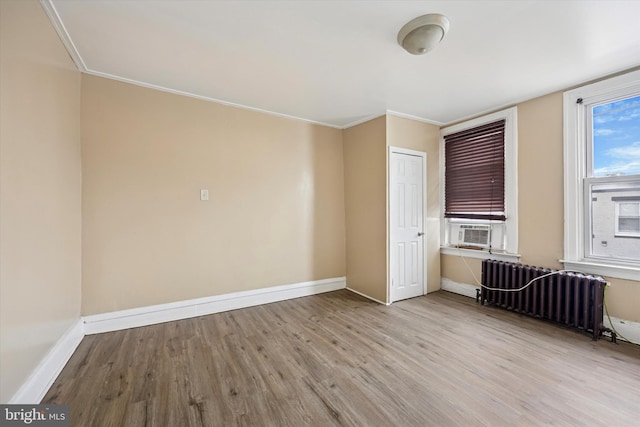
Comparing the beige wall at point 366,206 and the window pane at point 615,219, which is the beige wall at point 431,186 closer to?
the beige wall at point 366,206

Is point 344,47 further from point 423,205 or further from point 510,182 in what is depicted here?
point 510,182

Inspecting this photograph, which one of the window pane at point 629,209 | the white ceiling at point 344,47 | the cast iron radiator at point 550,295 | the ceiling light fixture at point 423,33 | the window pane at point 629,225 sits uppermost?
the white ceiling at point 344,47

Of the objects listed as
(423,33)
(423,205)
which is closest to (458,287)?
(423,205)

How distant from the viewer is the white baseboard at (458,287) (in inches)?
151

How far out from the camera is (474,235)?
150 inches

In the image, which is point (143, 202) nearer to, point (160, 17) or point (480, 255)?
point (160, 17)

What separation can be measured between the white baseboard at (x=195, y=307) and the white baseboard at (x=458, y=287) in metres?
1.85

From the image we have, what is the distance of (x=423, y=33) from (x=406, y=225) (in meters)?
2.45

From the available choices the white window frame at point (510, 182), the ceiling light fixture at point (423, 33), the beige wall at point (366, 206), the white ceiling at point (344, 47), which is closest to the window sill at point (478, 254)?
the white window frame at point (510, 182)

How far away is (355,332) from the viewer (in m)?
2.78

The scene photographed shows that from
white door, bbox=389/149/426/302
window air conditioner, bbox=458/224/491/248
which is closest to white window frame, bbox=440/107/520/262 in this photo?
window air conditioner, bbox=458/224/491/248

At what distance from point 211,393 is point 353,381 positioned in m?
1.04

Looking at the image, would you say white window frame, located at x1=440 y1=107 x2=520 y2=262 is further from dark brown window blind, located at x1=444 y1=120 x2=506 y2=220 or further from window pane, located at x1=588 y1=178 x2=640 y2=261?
window pane, located at x1=588 y1=178 x2=640 y2=261

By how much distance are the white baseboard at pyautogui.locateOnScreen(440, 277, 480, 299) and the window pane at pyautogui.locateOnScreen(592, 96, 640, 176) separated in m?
2.03
